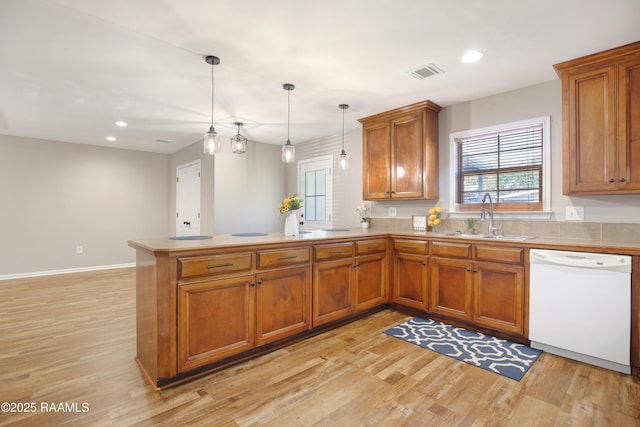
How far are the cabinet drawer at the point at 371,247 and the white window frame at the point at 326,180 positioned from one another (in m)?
1.78

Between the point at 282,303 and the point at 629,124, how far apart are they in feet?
9.87

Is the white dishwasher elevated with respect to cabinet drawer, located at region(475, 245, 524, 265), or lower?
lower

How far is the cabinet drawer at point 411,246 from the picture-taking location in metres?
3.23

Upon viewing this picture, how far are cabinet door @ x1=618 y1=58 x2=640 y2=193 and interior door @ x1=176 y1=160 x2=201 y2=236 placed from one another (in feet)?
17.7

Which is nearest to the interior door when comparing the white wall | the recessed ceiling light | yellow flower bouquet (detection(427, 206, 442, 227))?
the white wall

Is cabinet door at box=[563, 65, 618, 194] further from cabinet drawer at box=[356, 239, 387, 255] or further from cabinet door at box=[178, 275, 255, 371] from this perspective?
cabinet door at box=[178, 275, 255, 371]

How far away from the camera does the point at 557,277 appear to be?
2406mm

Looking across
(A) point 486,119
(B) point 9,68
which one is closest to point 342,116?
(A) point 486,119

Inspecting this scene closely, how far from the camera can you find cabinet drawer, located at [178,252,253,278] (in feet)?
6.62

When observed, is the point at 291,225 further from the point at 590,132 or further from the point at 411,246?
the point at 590,132

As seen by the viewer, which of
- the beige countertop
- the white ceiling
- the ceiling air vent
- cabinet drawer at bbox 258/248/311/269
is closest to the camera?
the white ceiling

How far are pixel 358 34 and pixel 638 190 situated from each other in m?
2.38

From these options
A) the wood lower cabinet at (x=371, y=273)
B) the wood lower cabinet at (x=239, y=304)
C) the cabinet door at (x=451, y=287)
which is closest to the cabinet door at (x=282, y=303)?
the wood lower cabinet at (x=239, y=304)

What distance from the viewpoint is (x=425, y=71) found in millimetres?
2785
